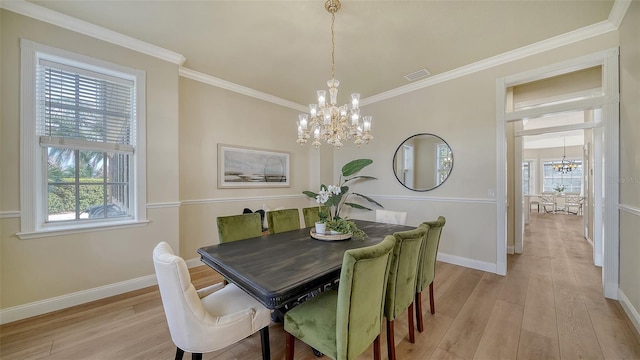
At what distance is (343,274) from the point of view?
3.81ft

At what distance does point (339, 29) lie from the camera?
2.49 metres

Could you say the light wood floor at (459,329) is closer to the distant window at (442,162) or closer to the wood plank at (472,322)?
the wood plank at (472,322)

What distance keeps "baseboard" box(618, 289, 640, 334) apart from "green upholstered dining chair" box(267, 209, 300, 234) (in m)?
3.20

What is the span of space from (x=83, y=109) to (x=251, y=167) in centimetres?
218

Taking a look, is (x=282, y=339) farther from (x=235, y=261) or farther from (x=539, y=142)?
(x=539, y=142)

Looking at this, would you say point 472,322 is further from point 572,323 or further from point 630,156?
point 630,156

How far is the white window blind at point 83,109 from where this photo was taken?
2312mm

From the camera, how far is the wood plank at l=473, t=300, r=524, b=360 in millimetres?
1721

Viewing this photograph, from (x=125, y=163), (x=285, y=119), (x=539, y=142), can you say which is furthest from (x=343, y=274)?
(x=539, y=142)

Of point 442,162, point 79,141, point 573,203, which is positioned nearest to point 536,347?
point 442,162

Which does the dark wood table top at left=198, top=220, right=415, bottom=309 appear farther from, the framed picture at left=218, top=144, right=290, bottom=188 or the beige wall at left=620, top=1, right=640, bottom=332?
the beige wall at left=620, top=1, right=640, bottom=332

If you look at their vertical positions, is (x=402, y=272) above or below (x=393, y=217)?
below

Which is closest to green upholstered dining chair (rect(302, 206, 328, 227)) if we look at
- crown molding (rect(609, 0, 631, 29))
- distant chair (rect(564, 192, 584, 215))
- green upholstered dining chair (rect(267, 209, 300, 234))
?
green upholstered dining chair (rect(267, 209, 300, 234))

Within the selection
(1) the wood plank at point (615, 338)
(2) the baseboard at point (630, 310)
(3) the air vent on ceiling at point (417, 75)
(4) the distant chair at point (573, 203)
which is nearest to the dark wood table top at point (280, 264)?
(1) the wood plank at point (615, 338)
